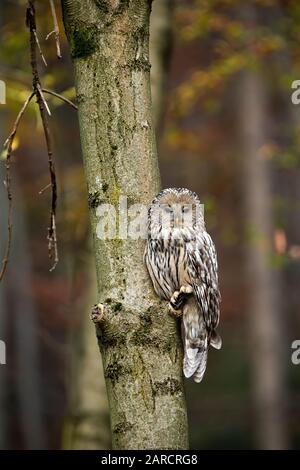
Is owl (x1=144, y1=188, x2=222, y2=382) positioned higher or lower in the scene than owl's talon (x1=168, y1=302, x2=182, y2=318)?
higher

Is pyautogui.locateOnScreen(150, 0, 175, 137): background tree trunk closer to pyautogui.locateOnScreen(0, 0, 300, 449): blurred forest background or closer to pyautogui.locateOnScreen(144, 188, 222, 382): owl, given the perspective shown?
Result: pyautogui.locateOnScreen(0, 0, 300, 449): blurred forest background

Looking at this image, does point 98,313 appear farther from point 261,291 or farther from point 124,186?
point 261,291

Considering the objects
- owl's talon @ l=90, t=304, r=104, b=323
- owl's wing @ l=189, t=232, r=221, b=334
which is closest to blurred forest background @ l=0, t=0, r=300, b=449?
owl's wing @ l=189, t=232, r=221, b=334

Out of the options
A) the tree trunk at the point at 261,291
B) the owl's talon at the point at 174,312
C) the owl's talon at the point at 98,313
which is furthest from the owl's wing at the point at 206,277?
the tree trunk at the point at 261,291

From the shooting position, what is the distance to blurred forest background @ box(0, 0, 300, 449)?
9070 mm

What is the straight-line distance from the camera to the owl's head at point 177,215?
3537 millimetres

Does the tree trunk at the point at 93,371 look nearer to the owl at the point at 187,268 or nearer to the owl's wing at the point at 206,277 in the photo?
the owl at the point at 187,268

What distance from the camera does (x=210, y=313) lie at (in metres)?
3.58

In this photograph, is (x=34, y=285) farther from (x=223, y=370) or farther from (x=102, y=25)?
(x=102, y=25)

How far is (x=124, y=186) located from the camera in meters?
3.05

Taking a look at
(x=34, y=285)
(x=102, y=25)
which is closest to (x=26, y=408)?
(x=34, y=285)

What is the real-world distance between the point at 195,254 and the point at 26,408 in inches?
440

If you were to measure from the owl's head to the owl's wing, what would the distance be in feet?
0.33

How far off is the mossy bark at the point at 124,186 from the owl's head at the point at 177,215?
38 cm
